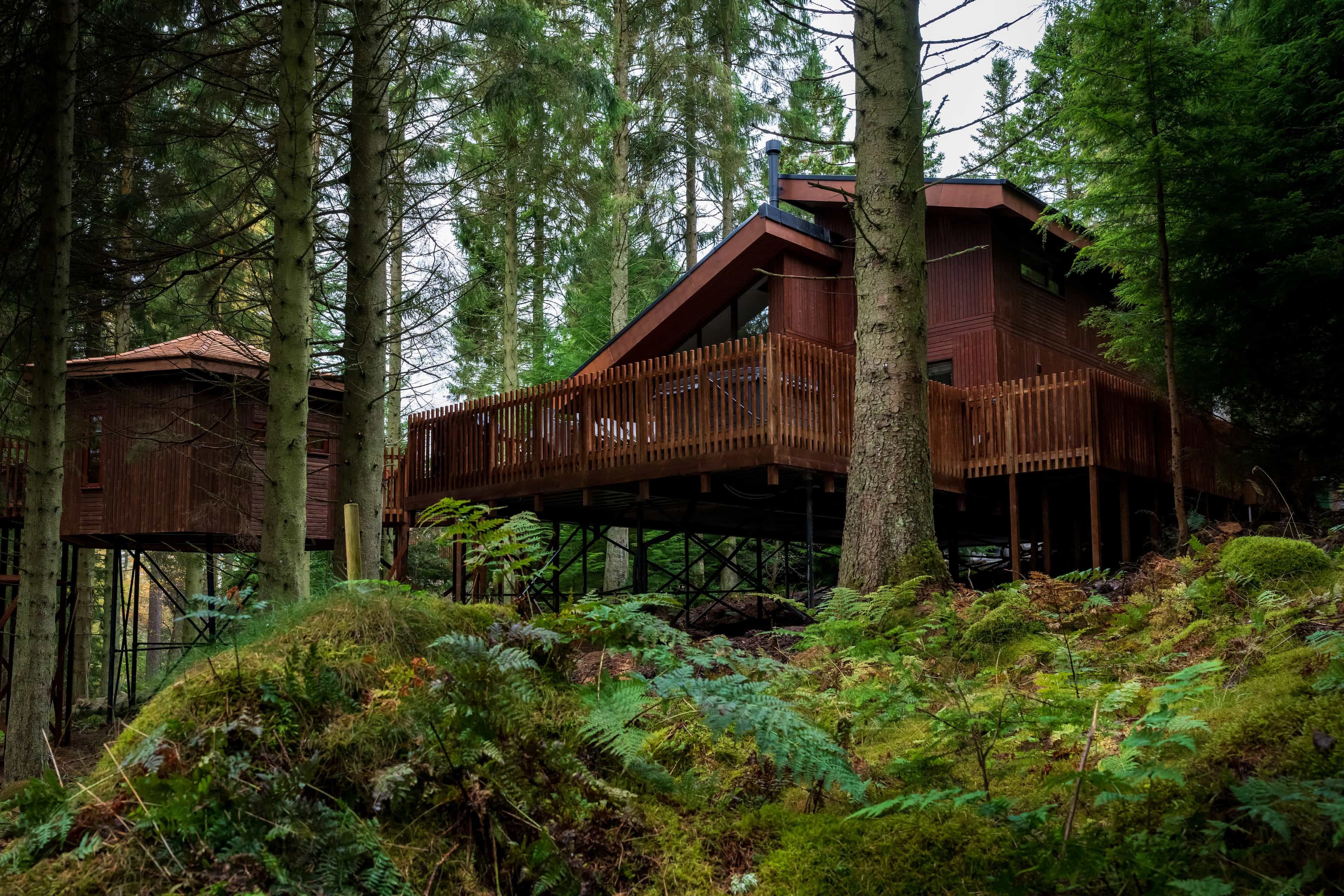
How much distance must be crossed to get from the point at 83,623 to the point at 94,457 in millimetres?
4360

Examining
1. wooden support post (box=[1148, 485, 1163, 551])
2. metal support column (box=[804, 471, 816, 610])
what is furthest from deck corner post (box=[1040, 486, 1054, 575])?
metal support column (box=[804, 471, 816, 610])

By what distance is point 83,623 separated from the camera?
20422 mm

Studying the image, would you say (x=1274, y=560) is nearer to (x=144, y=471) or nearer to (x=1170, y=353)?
(x=1170, y=353)

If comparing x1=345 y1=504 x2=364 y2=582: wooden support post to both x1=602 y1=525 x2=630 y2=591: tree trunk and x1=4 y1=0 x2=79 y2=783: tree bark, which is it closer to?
x1=4 y1=0 x2=79 y2=783: tree bark

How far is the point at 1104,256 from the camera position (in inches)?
554

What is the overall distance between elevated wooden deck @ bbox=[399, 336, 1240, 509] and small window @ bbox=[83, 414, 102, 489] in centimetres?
620

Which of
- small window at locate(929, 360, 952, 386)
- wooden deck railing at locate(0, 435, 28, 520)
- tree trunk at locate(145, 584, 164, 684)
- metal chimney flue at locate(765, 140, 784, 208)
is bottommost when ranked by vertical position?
tree trunk at locate(145, 584, 164, 684)

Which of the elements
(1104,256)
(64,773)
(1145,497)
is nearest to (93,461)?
(64,773)

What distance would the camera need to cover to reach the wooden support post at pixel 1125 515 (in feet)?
45.8

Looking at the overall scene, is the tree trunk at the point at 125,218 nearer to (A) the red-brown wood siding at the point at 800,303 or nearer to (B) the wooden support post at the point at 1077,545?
(A) the red-brown wood siding at the point at 800,303

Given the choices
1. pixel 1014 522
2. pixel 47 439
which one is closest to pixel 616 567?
pixel 1014 522

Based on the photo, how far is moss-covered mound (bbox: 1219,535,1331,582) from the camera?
6.06 metres

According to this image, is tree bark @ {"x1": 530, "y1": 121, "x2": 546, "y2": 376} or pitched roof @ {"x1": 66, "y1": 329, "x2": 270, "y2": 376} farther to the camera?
tree bark @ {"x1": 530, "y1": 121, "x2": 546, "y2": 376}

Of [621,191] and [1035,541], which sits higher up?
[621,191]
